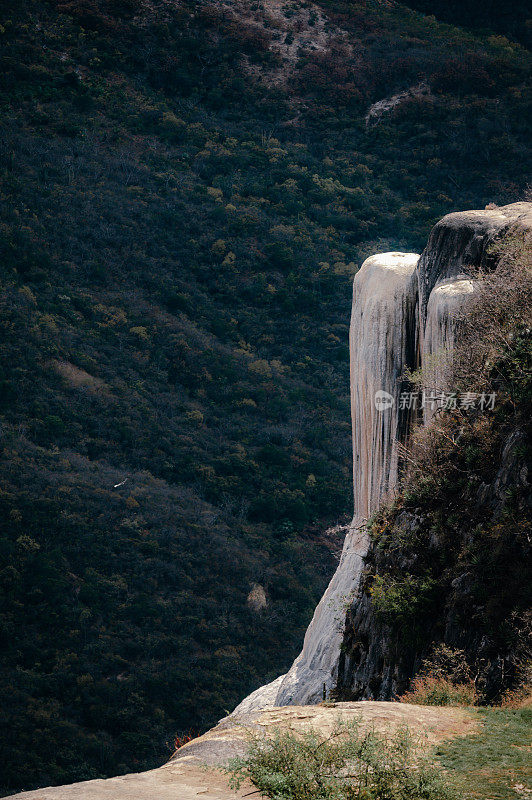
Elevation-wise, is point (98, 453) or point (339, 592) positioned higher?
point (339, 592)

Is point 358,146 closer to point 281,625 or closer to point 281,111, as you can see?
point 281,111

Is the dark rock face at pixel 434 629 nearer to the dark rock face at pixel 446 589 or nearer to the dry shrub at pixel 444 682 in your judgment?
the dark rock face at pixel 446 589

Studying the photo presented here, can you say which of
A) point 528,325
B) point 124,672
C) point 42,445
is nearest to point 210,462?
point 42,445

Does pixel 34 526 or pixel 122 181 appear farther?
pixel 122 181

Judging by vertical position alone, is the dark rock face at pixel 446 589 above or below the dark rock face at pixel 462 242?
below
